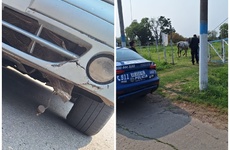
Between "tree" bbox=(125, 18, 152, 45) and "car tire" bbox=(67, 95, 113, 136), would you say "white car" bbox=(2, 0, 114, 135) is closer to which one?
"car tire" bbox=(67, 95, 113, 136)

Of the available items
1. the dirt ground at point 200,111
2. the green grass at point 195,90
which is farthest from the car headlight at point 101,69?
the green grass at point 195,90

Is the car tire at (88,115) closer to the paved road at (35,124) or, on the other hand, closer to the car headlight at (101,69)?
the paved road at (35,124)

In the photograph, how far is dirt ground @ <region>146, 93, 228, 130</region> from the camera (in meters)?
2.40

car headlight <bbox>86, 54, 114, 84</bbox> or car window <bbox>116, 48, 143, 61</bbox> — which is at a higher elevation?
car window <bbox>116, 48, 143, 61</bbox>

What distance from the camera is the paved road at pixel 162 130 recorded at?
205cm

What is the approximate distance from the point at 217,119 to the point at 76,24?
183 centimetres

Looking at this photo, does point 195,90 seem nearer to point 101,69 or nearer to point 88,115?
point 88,115

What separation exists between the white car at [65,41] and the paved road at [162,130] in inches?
33.0

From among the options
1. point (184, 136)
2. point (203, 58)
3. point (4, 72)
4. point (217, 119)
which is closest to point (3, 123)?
point (4, 72)

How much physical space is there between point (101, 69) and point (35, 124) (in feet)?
2.09

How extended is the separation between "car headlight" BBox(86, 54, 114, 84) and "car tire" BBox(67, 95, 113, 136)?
22 centimetres

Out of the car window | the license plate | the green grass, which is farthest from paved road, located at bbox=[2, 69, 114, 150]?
the green grass

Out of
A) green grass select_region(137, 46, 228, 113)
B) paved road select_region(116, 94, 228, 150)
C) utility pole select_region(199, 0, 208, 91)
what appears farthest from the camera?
utility pole select_region(199, 0, 208, 91)

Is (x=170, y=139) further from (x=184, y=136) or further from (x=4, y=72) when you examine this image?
(x=4, y=72)
